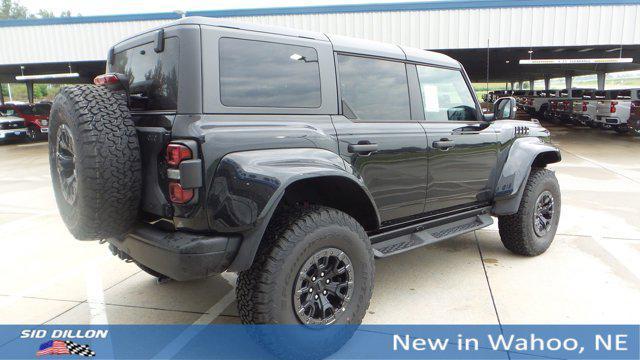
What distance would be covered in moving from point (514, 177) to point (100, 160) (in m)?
3.43

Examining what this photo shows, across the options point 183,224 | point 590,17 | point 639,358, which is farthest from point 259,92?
point 590,17

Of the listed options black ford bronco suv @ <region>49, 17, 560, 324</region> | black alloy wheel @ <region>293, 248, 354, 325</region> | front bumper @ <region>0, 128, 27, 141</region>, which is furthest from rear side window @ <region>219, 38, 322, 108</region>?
front bumper @ <region>0, 128, 27, 141</region>

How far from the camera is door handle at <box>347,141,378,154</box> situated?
295 cm

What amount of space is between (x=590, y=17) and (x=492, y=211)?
1167 centimetres

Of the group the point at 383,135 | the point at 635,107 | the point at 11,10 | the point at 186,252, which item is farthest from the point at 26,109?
the point at 11,10

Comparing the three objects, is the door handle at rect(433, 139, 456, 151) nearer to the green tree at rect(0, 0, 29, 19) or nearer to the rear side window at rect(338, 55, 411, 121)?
the rear side window at rect(338, 55, 411, 121)

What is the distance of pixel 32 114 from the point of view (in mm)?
20828

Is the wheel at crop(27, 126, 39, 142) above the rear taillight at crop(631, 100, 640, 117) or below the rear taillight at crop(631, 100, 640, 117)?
below

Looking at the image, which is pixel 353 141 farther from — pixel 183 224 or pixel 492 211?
pixel 492 211

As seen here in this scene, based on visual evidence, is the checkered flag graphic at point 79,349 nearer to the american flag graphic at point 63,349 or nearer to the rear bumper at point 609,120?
the american flag graphic at point 63,349

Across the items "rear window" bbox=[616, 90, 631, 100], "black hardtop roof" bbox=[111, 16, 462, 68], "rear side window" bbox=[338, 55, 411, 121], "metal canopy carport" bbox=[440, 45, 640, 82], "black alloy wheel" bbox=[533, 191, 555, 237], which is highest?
"metal canopy carport" bbox=[440, 45, 640, 82]

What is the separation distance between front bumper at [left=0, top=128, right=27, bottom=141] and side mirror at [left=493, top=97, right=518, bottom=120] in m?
21.2

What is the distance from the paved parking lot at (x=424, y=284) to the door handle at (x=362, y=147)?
4.01 feet

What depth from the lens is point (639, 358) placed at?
274cm
